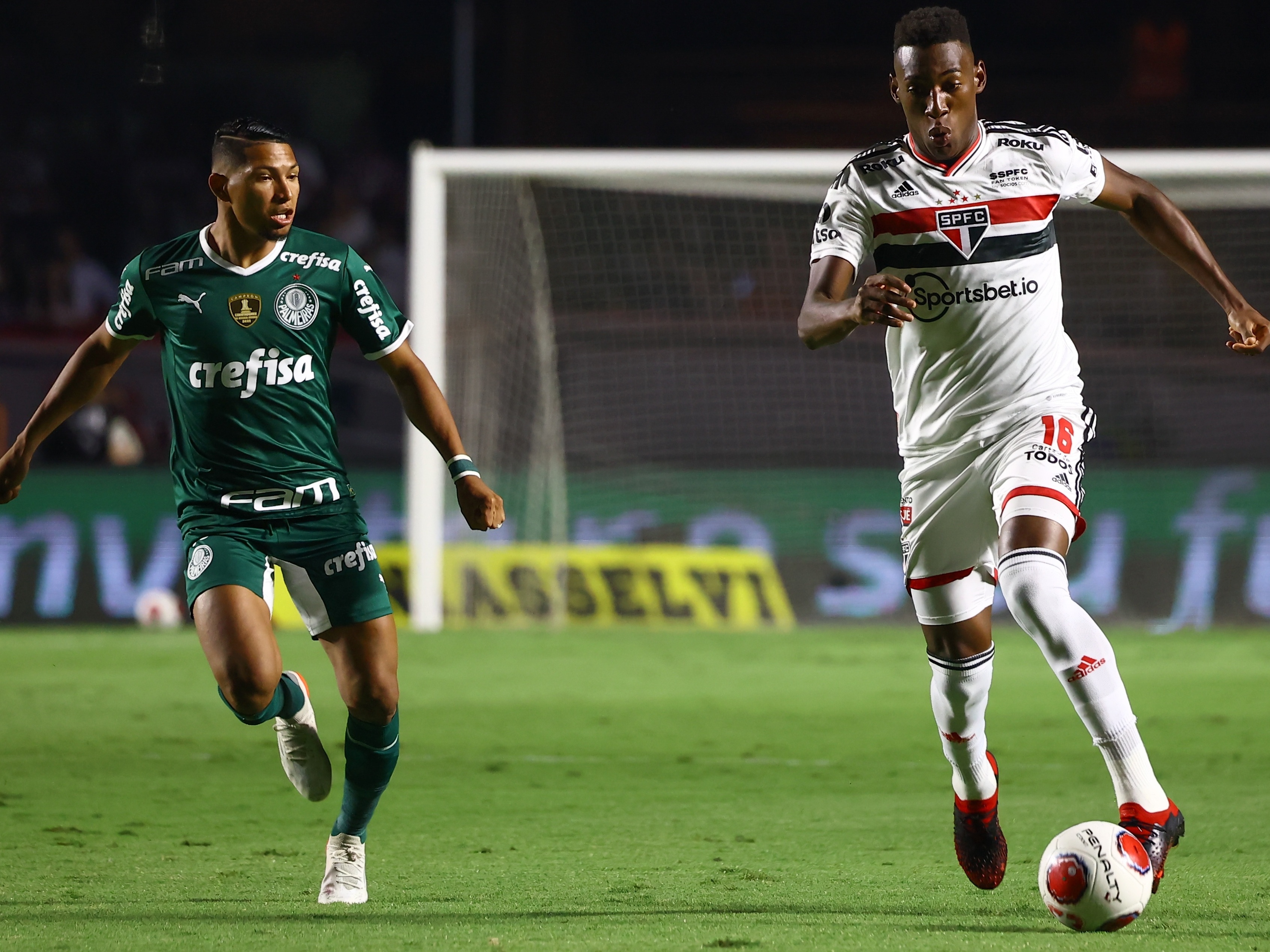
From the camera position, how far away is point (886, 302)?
155 inches

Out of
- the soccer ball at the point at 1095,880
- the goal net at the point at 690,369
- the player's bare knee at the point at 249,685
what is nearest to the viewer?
the soccer ball at the point at 1095,880

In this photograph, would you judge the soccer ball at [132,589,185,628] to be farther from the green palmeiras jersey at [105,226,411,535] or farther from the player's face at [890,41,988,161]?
the player's face at [890,41,988,161]

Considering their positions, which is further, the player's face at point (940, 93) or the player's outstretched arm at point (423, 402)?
the player's outstretched arm at point (423, 402)

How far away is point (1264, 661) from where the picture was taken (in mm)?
11219

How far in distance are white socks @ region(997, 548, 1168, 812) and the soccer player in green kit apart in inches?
54.3

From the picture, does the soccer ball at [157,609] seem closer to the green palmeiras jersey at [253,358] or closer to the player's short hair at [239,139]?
the green palmeiras jersey at [253,358]

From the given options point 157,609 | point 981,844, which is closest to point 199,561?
point 981,844

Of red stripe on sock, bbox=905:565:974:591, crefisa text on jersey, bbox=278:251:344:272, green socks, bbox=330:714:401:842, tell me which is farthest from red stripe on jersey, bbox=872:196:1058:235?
green socks, bbox=330:714:401:842

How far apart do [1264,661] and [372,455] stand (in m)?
7.32

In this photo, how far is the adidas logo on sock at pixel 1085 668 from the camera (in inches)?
163

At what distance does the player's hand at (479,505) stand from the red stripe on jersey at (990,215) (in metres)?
1.28

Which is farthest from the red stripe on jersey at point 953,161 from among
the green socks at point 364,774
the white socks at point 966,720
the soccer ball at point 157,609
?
the soccer ball at point 157,609

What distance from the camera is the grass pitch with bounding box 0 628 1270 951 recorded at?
163 inches

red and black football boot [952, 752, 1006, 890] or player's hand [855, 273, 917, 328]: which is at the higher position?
player's hand [855, 273, 917, 328]
